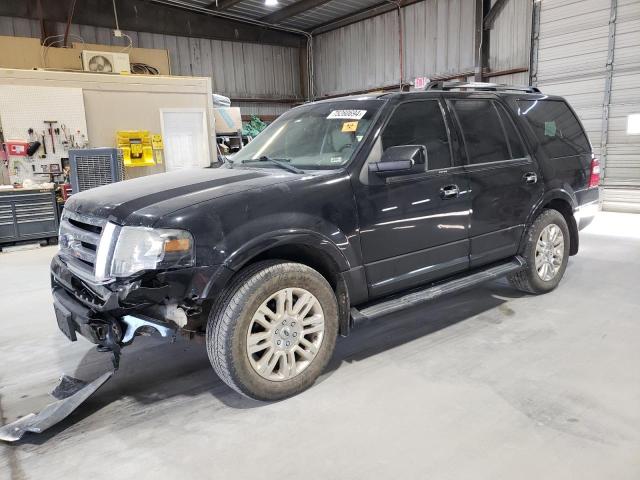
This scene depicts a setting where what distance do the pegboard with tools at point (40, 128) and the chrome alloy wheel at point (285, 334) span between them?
6457 millimetres

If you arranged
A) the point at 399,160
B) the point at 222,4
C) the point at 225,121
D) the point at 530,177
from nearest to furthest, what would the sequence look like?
the point at 399,160, the point at 530,177, the point at 225,121, the point at 222,4

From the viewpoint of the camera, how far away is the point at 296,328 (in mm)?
2486

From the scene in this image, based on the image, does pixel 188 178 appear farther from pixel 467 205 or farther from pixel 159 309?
pixel 467 205

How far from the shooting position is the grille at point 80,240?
2377 millimetres

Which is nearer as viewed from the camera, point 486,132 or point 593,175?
point 486,132

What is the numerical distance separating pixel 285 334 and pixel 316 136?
52.7 inches

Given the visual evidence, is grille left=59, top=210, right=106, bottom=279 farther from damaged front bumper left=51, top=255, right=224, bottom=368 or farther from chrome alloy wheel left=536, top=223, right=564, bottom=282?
chrome alloy wheel left=536, top=223, right=564, bottom=282

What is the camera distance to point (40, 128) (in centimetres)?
739

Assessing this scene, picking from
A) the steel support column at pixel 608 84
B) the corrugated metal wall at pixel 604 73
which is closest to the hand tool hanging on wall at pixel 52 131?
the corrugated metal wall at pixel 604 73

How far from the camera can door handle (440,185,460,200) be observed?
9.96ft

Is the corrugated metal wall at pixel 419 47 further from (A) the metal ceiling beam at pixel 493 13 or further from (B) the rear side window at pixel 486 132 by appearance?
(B) the rear side window at pixel 486 132

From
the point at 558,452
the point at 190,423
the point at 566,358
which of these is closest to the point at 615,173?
the point at 566,358

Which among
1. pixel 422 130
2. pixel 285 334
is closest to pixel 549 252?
pixel 422 130

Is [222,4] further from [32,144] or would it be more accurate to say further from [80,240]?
[80,240]
